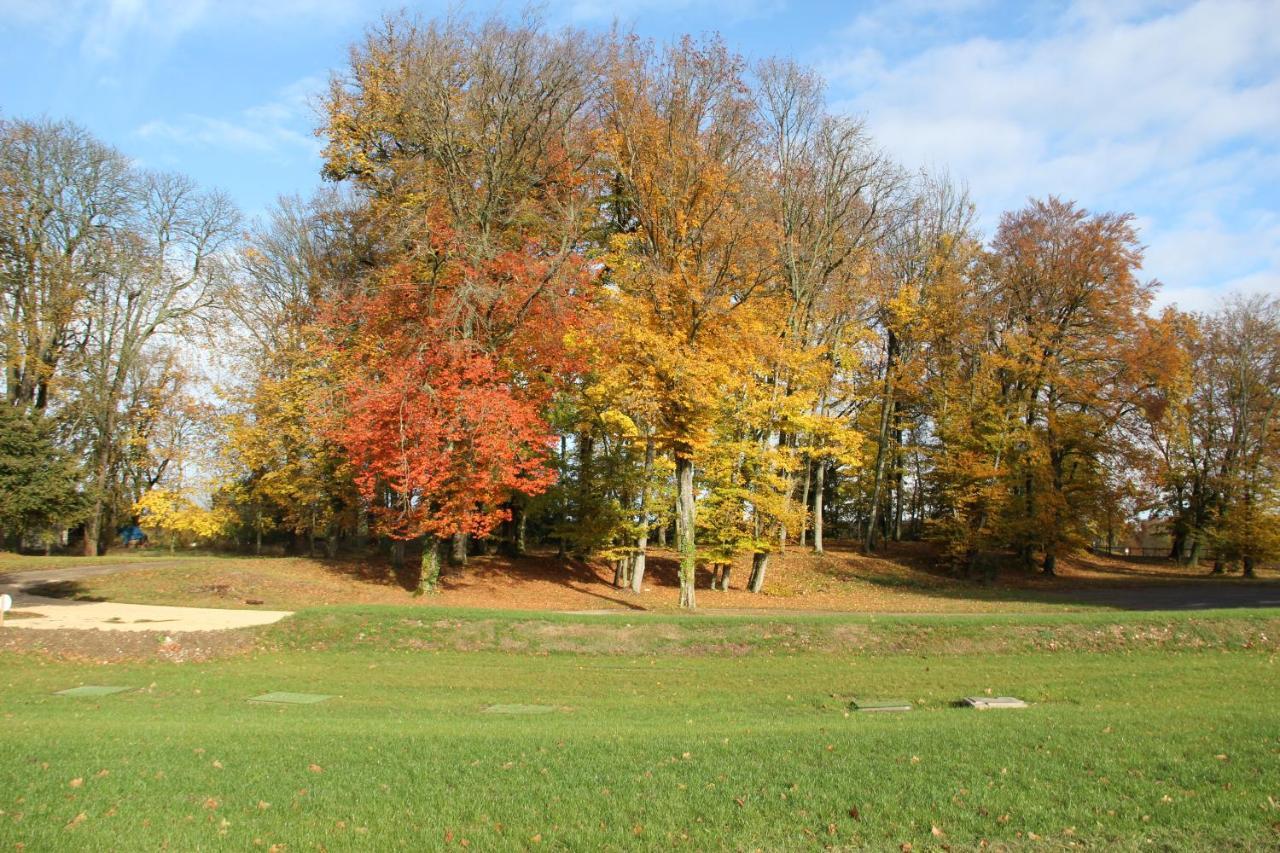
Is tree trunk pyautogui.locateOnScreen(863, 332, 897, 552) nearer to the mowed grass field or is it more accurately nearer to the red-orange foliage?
the red-orange foliage

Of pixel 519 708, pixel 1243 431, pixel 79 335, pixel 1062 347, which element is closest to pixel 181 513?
pixel 79 335

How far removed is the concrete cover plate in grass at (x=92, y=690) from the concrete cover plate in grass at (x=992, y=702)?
471 inches

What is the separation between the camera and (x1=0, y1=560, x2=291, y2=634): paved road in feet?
54.6

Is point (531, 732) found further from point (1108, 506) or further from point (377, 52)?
point (1108, 506)

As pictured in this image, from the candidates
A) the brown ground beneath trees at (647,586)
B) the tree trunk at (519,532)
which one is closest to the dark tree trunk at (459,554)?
the brown ground beneath trees at (647,586)

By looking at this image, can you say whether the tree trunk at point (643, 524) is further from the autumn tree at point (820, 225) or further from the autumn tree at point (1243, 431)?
the autumn tree at point (1243, 431)

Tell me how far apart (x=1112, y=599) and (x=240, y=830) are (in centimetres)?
2787

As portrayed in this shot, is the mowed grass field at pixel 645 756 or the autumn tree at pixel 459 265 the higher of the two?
the autumn tree at pixel 459 265

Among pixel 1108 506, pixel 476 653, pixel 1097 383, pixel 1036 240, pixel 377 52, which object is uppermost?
pixel 377 52

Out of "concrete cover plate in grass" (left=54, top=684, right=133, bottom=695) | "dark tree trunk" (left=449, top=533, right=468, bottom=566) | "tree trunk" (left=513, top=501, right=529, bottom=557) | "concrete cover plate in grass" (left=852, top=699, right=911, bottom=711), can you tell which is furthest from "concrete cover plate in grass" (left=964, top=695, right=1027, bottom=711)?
"tree trunk" (left=513, top=501, right=529, bottom=557)

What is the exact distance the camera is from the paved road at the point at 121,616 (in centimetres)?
1664

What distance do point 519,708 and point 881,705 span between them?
4794 millimetres

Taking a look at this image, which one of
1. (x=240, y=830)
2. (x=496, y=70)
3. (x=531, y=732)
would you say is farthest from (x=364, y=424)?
(x=240, y=830)

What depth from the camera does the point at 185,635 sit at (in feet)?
52.0
